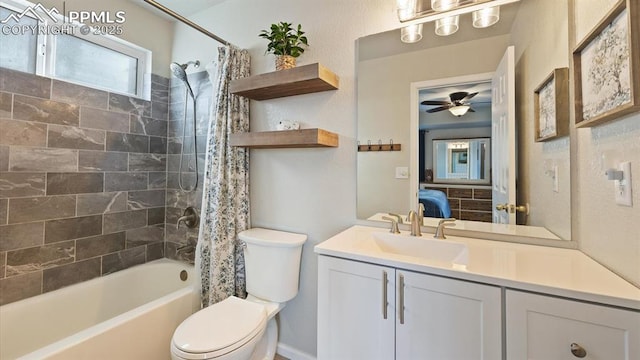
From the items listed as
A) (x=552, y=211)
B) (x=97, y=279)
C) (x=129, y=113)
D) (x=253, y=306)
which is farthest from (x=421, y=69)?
(x=97, y=279)

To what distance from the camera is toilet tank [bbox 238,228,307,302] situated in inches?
63.0

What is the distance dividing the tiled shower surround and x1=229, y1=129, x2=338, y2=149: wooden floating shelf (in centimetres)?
82

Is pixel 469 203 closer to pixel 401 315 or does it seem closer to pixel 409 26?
pixel 401 315

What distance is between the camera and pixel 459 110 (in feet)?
4.54

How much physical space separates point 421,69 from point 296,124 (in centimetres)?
81

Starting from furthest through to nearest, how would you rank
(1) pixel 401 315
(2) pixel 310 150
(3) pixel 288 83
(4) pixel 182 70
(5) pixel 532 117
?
(4) pixel 182 70
(2) pixel 310 150
(3) pixel 288 83
(5) pixel 532 117
(1) pixel 401 315

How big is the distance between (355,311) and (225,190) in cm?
120

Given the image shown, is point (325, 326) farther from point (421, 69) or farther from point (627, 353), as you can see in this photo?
point (421, 69)

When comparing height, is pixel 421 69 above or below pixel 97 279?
above

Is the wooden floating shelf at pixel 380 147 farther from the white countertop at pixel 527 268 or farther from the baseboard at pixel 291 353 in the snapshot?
the baseboard at pixel 291 353

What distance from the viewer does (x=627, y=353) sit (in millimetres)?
698

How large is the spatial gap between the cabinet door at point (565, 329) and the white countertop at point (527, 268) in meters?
0.03

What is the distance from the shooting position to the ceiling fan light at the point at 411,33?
57.2 inches

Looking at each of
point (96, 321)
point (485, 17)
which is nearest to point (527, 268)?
point (485, 17)
